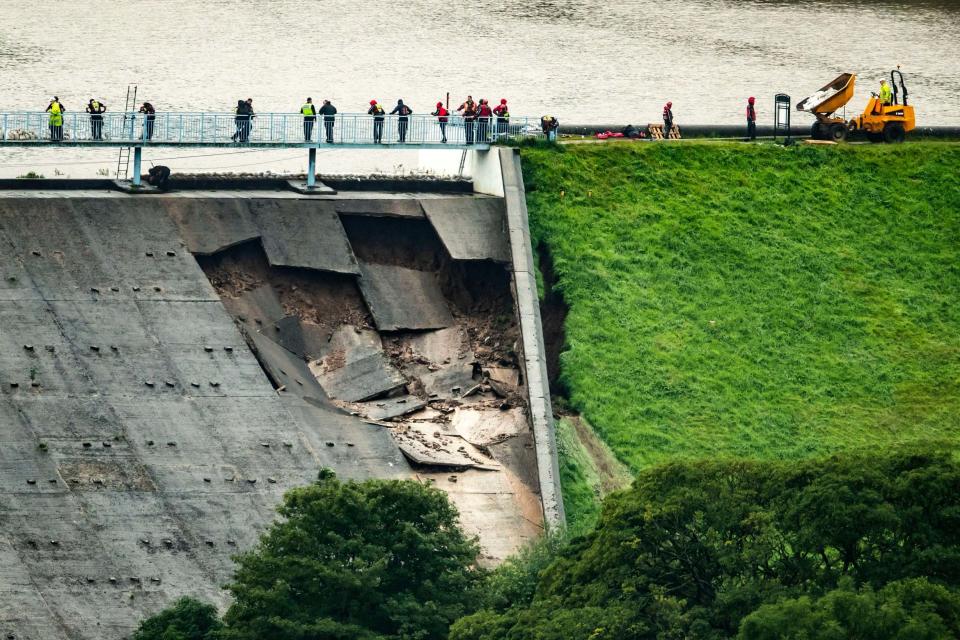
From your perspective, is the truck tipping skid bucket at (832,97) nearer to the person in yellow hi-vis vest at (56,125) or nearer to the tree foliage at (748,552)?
the person in yellow hi-vis vest at (56,125)

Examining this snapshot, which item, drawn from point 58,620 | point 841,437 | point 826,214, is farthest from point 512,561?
point 826,214

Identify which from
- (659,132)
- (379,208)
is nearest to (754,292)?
(659,132)

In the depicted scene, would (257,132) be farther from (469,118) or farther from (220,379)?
(220,379)

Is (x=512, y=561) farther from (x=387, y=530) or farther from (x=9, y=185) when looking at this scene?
(x=9, y=185)

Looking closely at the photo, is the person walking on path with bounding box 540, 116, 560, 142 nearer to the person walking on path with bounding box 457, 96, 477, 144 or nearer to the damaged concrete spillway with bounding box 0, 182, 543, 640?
the person walking on path with bounding box 457, 96, 477, 144

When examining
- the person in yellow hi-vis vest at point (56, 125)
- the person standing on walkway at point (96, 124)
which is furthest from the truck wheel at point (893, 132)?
the person in yellow hi-vis vest at point (56, 125)
